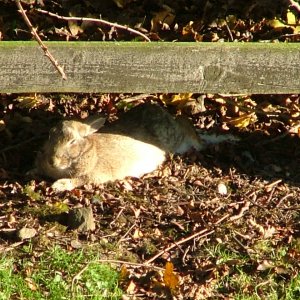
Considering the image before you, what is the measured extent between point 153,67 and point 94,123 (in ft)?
3.23

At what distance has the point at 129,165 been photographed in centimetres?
631

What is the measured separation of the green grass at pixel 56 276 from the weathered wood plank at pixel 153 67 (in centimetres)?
115

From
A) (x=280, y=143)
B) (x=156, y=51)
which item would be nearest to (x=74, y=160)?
(x=156, y=51)

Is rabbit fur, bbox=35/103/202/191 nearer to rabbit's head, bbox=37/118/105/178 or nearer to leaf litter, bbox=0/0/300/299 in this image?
rabbit's head, bbox=37/118/105/178

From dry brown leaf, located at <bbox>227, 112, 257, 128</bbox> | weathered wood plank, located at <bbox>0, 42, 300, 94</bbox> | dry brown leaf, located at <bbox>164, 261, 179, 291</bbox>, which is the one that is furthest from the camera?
dry brown leaf, located at <bbox>227, 112, 257, 128</bbox>

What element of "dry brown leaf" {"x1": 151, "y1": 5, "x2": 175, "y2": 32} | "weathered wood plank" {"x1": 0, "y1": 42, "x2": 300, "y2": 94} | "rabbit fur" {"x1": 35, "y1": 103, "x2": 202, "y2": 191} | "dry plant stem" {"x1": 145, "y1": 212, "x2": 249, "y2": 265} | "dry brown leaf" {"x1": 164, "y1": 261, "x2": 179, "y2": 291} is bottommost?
"rabbit fur" {"x1": 35, "y1": 103, "x2": 202, "y2": 191}

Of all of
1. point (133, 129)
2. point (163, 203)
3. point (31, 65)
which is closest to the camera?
point (31, 65)

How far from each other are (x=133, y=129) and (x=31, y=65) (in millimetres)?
1461

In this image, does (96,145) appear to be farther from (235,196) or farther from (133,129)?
(235,196)

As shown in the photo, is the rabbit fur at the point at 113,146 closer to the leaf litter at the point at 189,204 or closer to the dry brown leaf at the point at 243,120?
the leaf litter at the point at 189,204

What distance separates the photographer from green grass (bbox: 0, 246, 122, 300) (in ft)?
15.6

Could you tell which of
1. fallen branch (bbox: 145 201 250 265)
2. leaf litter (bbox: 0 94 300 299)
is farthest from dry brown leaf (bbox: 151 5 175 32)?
fallen branch (bbox: 145 201 250 265)

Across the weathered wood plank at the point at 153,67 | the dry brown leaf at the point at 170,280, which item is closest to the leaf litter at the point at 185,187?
the dry brown leaf at the point at 170,280

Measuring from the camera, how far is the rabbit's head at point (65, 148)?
19.7 feet
